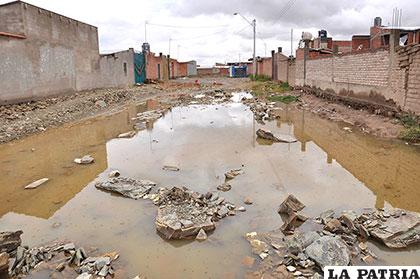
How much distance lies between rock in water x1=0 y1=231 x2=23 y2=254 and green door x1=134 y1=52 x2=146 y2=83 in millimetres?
28922

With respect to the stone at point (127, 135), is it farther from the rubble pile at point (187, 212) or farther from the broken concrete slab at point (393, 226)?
the broken concrete slab at point (393, 226)

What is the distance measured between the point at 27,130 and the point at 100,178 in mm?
5358

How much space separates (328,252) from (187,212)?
70.1 inches

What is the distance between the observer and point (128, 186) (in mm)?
5293

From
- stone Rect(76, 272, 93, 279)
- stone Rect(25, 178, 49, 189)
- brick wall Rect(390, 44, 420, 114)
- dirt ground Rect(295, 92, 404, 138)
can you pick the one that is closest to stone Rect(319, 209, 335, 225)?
stone Rect(76, 272, 93, 279)

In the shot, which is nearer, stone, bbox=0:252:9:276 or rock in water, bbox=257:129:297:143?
stone, bbox=0:252:9:276

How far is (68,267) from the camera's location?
3.30 meters

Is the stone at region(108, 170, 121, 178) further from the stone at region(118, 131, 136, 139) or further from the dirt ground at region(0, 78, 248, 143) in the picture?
the dirt ground at region(0, 78, 248, 143)

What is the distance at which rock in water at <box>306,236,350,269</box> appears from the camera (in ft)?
10.2

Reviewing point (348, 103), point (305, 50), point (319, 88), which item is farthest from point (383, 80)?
point (305, 50)

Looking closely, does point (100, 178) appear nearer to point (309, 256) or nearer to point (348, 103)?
point (309, 256)

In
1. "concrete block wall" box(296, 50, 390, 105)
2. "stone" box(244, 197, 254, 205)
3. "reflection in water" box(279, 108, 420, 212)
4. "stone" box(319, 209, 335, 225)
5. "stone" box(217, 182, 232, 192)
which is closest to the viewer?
"stone" box(319, 209, 335, 225)

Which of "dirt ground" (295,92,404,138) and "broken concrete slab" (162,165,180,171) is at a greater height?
"dirt ground" (295,92,404,138)

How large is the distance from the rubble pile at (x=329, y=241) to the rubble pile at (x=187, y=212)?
0.58 m
